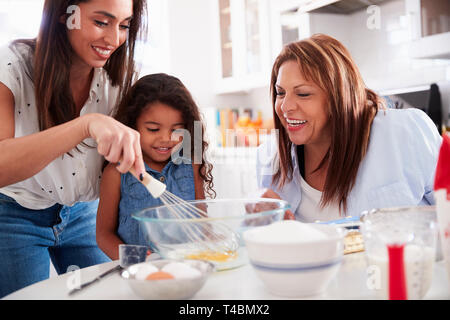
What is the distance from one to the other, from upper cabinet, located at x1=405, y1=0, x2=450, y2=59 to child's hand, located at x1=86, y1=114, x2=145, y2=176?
1666mm

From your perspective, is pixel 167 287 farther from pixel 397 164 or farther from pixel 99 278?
pixel 397 164

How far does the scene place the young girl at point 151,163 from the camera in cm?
125

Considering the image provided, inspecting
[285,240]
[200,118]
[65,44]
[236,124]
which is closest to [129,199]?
[200,118]

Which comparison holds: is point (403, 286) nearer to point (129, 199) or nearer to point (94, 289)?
point (94, 289)

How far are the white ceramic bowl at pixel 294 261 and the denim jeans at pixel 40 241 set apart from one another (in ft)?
2.76

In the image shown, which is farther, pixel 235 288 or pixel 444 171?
pixel 235 288

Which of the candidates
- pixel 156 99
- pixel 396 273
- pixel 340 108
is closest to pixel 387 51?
pixel 340 108

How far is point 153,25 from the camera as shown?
3.60 metres

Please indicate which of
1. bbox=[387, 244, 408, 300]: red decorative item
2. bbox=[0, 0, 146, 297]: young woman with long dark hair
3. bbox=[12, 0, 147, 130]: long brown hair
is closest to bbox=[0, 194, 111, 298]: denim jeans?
bbox=[0, 0, 146, 297]: young woman with long dark hair

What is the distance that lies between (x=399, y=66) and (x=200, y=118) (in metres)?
1.23

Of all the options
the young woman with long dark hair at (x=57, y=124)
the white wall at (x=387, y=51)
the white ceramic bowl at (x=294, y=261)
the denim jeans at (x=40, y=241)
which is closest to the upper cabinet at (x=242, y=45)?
the white wall at (x=387, y=51)

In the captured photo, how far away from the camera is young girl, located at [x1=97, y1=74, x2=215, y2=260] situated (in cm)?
125

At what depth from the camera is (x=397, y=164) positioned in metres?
1.15

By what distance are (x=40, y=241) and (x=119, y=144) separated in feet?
2.05
